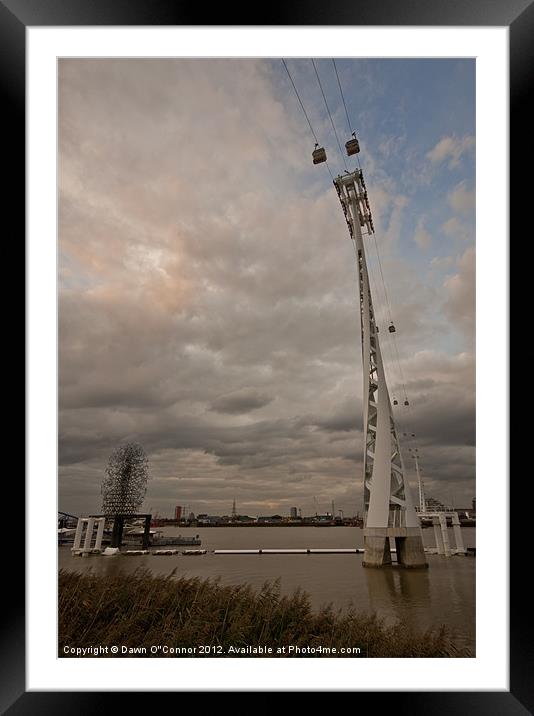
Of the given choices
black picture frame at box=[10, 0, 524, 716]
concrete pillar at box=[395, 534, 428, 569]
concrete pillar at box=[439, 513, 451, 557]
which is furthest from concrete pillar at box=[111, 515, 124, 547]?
concrete pillar at box=[439, 513, 451, 557]

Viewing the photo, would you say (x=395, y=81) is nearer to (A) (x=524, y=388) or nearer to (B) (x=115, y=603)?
(A) (x=524, y=388)

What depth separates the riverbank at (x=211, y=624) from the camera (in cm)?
270

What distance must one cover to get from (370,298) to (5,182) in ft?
12.9

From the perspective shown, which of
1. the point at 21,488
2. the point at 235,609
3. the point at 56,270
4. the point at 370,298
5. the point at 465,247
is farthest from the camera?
the point at 370,298

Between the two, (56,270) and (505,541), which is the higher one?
(56,270)

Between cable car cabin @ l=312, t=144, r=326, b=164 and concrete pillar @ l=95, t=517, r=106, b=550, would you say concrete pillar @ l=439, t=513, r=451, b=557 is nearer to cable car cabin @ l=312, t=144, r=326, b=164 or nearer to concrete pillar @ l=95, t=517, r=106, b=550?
concrete pillar @ l=95, t=517, r=106, b=550

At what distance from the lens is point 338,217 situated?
4164 mm

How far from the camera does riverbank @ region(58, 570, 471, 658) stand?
2701 millimetres

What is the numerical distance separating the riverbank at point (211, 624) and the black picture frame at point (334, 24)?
528mm

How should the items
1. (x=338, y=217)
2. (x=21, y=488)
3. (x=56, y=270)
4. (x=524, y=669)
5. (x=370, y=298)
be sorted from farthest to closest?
(x=370, y=298)
(x=338, y=217)
(x=56, y=270)
(x=21, y=488)
(x=524, y=669)

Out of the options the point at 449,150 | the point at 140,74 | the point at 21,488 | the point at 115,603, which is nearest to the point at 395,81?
the point at 449,150

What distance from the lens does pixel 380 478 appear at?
5.36 meters

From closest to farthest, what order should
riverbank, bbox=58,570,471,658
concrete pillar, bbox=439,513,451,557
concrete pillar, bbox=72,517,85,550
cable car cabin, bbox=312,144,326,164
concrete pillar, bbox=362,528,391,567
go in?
1. riverbank, bbox=58,570,471,658
2. concrete pillar, bbox=72,517,85,550
3. cable car cabin, bbox=312,144,326,164
4. concrete pillar, bbox=439,513,451,557
5. concrete pillar, bbox=362,528,391,567

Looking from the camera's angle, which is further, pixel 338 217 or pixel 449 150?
pixel 338 217
